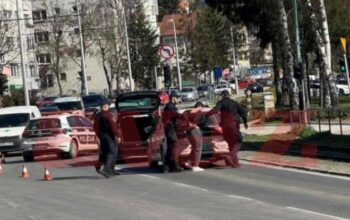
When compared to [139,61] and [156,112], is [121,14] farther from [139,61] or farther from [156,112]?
[156,112]

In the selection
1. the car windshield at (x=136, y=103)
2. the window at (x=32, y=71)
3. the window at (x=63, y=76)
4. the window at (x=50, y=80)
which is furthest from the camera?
the window at (x=63, y=76)

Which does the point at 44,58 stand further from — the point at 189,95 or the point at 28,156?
the point at 28,156

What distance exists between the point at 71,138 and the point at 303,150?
25.9 feet

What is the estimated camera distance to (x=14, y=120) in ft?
106

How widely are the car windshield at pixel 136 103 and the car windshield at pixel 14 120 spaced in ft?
32.9

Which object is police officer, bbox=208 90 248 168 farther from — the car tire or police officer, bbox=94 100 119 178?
the car tire

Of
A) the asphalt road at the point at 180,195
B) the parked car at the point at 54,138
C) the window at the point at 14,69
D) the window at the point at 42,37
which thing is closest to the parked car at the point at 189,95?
the window at the point at 42,37

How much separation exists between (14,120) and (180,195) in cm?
1814

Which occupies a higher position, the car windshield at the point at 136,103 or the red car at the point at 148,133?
the car windshield at the point at 136,103

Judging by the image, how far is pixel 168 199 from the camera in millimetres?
14773

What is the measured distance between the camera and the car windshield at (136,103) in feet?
74.2

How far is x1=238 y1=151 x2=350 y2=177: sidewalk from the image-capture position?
62.8 feet

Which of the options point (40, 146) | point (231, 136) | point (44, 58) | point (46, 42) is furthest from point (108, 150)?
point (44, 58)

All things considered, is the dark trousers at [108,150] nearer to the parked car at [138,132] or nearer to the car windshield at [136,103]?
the parked car at [138,132]
